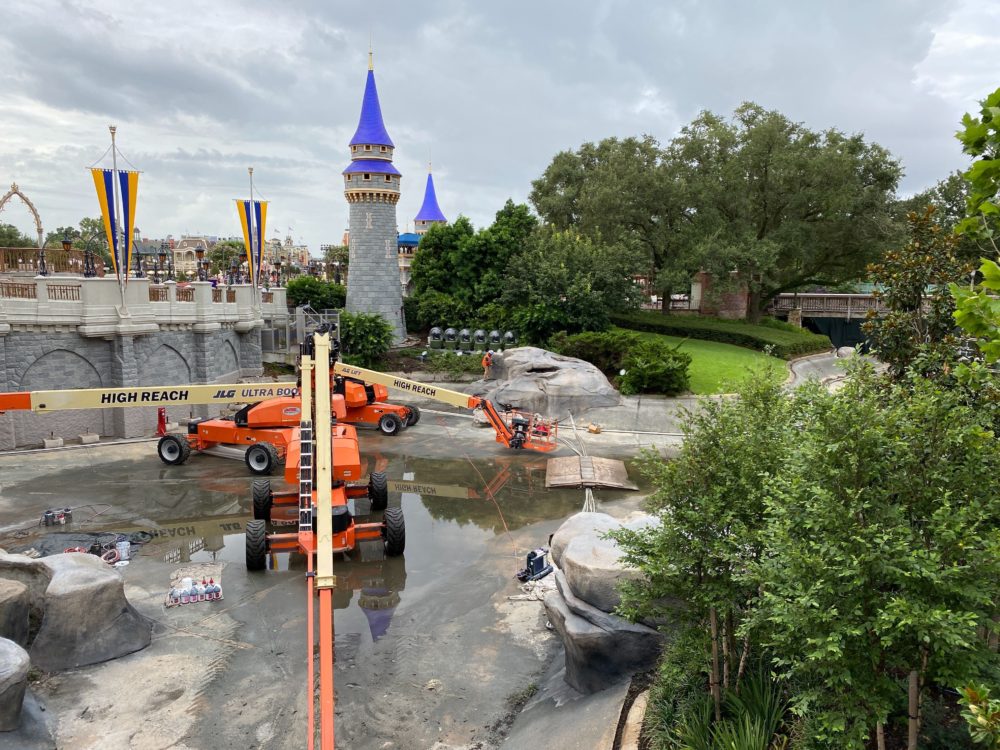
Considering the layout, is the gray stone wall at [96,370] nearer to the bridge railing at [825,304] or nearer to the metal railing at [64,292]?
the metal railing at [64,292]

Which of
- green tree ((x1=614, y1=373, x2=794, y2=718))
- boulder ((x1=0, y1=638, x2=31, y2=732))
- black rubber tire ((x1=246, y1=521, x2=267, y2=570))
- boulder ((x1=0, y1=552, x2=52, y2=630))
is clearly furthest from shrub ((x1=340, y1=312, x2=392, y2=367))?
green tree ((x1=614, y1=373, x2=794, y2=718))

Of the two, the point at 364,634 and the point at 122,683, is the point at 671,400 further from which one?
the point at 122,683

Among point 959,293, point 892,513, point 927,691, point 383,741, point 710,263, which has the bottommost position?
point 383,741

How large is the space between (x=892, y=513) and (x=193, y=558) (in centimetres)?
1256

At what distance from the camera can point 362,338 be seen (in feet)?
115

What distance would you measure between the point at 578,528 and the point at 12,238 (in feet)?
225

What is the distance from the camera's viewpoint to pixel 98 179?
21.6 metres

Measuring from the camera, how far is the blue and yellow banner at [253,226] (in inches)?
1169

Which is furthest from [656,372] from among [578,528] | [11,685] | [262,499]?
[11,685]

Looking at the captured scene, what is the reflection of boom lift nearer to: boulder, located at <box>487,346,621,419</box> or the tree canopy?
boulder, located at <box>487,346,621,419</box>

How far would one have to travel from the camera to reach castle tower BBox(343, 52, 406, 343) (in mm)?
37531

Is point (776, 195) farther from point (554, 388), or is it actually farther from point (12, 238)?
point (12, 238)

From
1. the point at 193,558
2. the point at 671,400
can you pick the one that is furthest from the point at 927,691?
the point at 671,400

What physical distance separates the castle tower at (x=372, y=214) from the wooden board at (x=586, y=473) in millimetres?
19399
